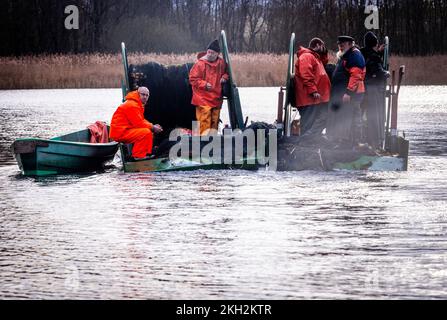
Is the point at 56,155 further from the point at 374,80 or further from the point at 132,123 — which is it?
the point at 374,80

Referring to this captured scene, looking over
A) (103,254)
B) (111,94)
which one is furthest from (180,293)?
(111,94)

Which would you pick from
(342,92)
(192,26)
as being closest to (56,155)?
(342,92)

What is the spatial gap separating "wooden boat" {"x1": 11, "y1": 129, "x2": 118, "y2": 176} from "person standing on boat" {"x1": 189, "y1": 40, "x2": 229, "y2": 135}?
4.25 feet

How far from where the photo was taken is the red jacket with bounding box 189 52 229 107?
1602 centimetres

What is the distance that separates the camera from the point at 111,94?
39.1m

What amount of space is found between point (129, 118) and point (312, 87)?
236cm

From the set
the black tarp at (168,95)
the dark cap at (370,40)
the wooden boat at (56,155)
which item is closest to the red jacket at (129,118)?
the wooden boat at (56,155)

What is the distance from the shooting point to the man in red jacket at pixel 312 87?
15039 mm

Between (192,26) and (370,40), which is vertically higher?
(370,40)

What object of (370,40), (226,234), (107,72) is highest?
(370,40)

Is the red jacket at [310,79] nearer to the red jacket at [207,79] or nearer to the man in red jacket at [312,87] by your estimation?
the man in red jacket at [312,87]

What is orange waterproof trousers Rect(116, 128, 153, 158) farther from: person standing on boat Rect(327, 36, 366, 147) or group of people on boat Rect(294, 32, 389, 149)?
person standing on boat Rect(327, 36, 366, 147)

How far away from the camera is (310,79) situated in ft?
49.4

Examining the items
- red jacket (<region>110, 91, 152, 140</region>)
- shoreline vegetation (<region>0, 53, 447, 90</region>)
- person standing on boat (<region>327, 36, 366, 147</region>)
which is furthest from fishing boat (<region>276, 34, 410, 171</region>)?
shoreline vegetation (<region>0, 53, 447, 90</region>)
